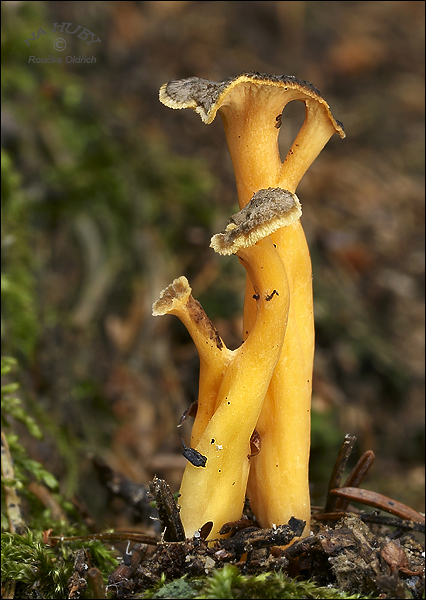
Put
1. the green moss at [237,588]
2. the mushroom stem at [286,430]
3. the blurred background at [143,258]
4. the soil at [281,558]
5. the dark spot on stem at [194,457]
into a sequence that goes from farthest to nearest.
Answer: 1. the blurred background at [143,258]
2. the mushroom stem at [286,430]
3. the dark spot on stem at [194,457]
4. the soil at [281,558]
5. the green moss at [237,588]

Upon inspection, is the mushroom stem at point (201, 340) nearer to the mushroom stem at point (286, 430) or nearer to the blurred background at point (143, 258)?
the mushroom stem at point (286, 430)

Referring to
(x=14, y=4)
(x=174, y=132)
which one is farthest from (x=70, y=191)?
(x=174, y=132)

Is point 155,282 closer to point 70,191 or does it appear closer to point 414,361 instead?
point 70,191

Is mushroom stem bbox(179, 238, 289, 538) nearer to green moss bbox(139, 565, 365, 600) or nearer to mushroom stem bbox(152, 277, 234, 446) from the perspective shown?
mushroom stem bbox(152, 277, 234, 446)

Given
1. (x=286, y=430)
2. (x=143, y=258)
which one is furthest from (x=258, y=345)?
(x=143, y=258)

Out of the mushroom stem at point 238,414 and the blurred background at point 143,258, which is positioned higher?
the blurred background at point 143,258

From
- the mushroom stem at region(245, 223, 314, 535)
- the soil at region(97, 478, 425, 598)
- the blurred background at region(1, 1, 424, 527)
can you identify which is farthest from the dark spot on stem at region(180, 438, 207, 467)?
the blurred background at region(1, 1, 424, 527)

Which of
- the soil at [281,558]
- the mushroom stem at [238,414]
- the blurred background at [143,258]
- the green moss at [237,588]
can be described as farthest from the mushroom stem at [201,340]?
the blurred background at [143,258]
